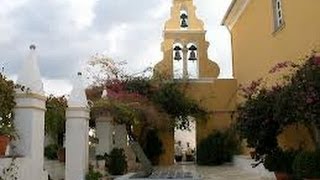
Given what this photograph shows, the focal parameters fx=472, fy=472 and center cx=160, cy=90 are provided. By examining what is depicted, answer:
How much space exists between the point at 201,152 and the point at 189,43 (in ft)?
20.1

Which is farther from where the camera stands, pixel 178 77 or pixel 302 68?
pixel 178 77

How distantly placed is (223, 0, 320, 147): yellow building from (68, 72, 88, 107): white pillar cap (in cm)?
638

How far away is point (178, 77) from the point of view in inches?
986

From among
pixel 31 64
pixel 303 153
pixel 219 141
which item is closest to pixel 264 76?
pixel 219 141

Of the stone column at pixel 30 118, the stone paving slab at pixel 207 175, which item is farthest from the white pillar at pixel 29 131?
the stone paving slab at pixel 207 175

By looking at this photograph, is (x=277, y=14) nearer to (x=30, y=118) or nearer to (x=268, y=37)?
(x=268, y=37)

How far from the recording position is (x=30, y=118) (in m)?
7.63

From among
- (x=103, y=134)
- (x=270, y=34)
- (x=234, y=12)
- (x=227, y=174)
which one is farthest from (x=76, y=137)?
(x=234, y=12)

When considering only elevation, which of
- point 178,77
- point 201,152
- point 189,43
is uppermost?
point 189,43

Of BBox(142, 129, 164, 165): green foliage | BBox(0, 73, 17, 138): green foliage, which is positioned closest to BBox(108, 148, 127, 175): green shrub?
BBox(0, 73, 17, 138): green foliage

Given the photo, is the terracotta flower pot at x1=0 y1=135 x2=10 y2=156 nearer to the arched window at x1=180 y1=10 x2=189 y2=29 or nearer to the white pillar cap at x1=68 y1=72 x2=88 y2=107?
the white pillar cap at x1=68 y1=72 x2=88 y2=107

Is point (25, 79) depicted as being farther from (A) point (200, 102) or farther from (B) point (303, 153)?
(A) point (200, 102)

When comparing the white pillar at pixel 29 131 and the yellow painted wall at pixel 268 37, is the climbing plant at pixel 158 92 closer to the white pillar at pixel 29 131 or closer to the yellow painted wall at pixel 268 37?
the yellow painted wall at pixel 268 37

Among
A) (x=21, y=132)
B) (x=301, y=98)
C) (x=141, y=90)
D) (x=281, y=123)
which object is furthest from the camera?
(x=141, y=90)
